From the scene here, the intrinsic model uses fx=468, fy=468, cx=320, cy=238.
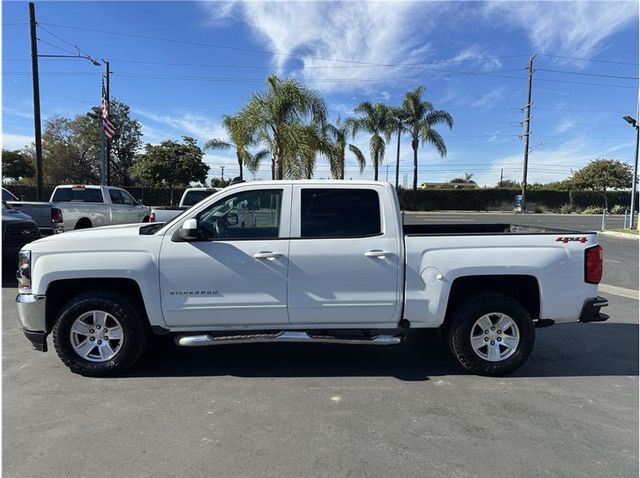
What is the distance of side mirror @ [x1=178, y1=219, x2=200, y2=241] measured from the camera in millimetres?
4215

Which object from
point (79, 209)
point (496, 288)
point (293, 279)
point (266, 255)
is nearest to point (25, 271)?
point (266, 255)

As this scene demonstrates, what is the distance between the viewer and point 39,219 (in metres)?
12.7

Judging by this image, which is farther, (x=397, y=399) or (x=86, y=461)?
(x=397, y=399)

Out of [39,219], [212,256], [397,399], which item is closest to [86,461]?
[212,256]

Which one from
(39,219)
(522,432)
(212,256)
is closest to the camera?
(522,432)

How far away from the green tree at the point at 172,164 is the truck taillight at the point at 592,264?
43.2 meters

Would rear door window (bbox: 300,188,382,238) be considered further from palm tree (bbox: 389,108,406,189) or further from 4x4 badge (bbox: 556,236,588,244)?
palm tree (bbox: 389,108,406,189)

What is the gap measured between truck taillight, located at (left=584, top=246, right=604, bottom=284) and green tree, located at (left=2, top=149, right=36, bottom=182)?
59.4 metres

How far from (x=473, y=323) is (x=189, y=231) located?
2.80 m

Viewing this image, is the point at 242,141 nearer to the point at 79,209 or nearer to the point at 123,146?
the point at 79,209

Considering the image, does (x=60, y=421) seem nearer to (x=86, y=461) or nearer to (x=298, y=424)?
(x=86, y=461)

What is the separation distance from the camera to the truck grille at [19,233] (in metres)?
9.32

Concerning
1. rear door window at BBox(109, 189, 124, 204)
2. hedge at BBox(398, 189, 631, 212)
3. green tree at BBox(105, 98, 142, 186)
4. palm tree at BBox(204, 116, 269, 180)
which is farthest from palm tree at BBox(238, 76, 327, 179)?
green tree at BBox(105, 98, 142, 186)

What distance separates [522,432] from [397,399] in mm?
1003
